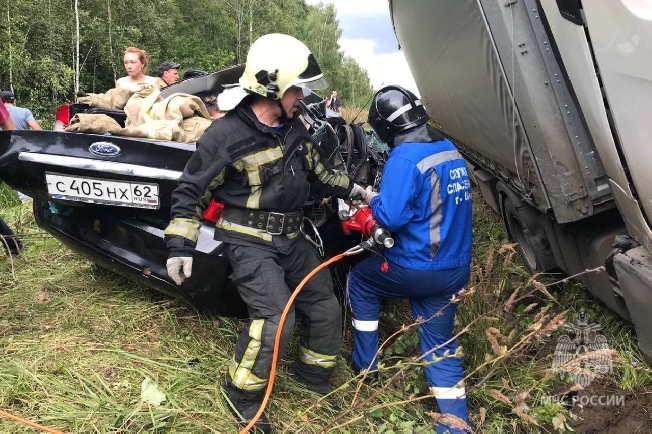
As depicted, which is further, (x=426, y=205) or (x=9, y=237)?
(x=9, y=237)

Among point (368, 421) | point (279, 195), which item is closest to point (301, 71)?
point (279, 195)

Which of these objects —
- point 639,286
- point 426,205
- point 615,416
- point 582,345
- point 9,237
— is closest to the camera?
point 639,286

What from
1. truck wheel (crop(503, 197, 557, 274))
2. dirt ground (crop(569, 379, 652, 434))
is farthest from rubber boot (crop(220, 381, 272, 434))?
truck wheel (crop(503, 197, 557, 274))

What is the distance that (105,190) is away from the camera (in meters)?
2.55

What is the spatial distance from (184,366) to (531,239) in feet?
8.49

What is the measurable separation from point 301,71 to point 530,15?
125 cm

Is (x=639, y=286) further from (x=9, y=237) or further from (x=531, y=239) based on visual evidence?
(x=9, y=237)

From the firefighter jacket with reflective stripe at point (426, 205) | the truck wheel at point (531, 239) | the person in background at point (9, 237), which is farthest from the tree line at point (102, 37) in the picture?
the firefighter jacket with reflective stripe at point (426, 205)

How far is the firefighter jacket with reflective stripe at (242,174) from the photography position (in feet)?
7.50

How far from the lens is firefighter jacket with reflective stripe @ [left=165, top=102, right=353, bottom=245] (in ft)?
7.50

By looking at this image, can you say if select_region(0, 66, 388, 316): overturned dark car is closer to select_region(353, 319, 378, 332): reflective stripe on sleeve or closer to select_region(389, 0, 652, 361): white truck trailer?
select_region(353, 319, 378, 332): reflective stripe on sleeve

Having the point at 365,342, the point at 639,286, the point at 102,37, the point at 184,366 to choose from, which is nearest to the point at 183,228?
the point at 184,366

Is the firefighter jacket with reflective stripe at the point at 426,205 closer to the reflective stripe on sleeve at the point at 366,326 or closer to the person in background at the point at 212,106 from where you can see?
the reflective stripe on sleeve at the point at 366,326

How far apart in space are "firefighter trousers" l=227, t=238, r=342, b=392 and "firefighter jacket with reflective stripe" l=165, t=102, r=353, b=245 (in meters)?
0.11
